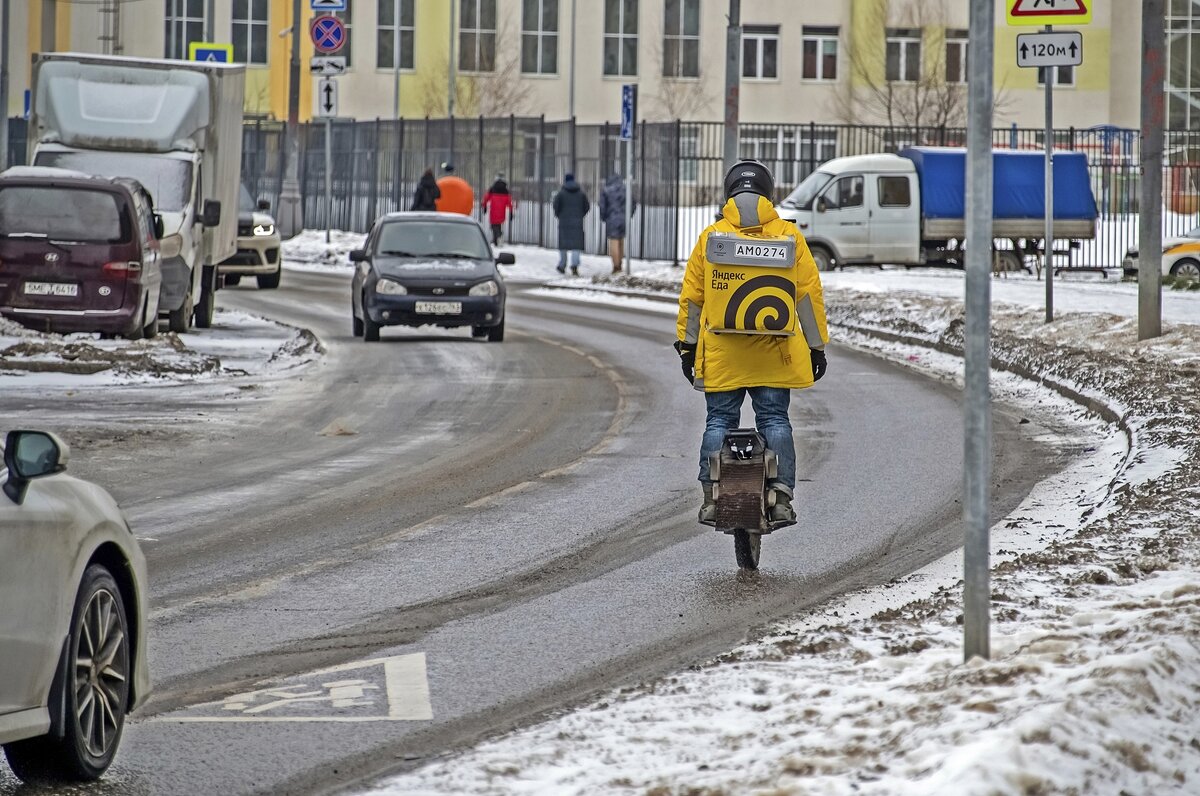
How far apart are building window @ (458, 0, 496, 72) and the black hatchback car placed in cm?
5615

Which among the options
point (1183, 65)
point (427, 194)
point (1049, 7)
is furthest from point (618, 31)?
point (1049, 7)

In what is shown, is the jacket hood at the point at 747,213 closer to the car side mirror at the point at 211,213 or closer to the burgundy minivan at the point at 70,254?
the burgundy minivan at the point at 70,254

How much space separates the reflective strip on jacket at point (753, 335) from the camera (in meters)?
9.46

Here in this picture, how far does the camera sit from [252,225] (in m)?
34.2

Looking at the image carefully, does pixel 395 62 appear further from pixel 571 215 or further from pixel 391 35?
pixel 571 215

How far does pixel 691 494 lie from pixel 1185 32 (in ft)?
233

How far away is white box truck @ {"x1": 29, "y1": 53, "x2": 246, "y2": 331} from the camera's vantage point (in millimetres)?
24500

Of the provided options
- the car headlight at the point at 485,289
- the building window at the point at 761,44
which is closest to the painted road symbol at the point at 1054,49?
the car headlight at the point at 485,289

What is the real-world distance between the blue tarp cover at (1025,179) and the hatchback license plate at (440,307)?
16.1 meters

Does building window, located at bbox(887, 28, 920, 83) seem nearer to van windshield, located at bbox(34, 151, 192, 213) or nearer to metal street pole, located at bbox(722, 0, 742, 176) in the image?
Answer: metal street pole, located at bbox(722, 0, 742, 176)

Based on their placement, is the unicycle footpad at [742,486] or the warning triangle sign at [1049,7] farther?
the warning triangle sign at [1049,7]

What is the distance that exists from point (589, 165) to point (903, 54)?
36468mm

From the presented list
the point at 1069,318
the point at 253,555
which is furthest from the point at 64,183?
the point at 253,555

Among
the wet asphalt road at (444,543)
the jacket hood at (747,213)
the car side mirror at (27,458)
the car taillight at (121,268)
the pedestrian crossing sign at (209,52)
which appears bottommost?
the wet asphalt road at (444,543)
